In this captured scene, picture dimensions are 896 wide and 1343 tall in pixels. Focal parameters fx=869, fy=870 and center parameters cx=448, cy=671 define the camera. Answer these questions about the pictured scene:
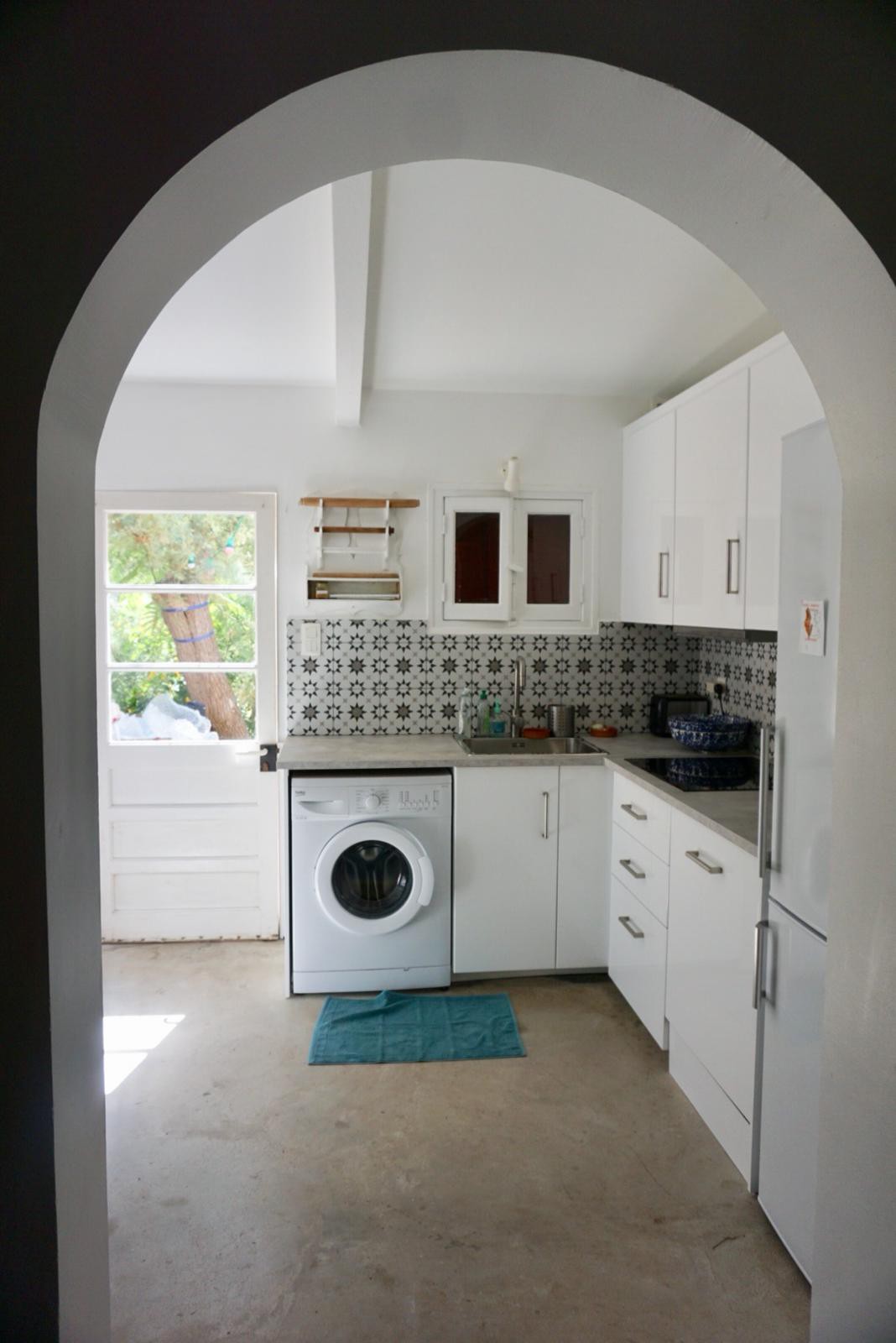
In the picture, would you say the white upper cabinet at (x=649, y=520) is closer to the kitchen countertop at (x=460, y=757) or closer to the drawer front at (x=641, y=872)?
the kitchen countertop at (x=460, y=757)

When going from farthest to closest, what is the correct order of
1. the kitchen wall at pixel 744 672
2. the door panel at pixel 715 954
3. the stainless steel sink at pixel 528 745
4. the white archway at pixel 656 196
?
1. the stainless steel sink at pixel 528 745
2. the kitchen wall at pixel 744 672
3. the door panel at pixel 715 954
4. the white archway at pixel 656 196

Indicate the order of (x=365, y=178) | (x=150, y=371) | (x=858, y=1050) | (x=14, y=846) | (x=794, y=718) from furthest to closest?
1. (x=150, y=371)
2. (x=794, y=718)
3. (x=365, y=178)
4. (x=858, y=1050)
5. (x=14, y=846)

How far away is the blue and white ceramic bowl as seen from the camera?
3217mm

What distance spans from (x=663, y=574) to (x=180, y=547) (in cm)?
209

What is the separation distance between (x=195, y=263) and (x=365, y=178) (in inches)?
34.1

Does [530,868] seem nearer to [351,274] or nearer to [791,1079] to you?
[791,1079]

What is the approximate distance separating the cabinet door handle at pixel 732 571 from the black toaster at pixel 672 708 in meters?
1.13

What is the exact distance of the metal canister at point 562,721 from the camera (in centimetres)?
391

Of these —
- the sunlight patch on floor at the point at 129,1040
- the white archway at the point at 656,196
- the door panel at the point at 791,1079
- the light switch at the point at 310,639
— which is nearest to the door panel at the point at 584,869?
the light switch at the point at 310,639

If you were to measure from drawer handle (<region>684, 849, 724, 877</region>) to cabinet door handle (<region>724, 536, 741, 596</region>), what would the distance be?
0.82m

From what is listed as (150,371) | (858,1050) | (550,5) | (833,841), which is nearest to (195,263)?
(550,5)

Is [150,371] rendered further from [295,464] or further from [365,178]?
[365,178]

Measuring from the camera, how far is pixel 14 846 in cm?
91

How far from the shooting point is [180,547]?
3.85 m
